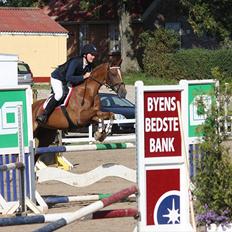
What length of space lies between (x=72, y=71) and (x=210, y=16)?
27674 mm

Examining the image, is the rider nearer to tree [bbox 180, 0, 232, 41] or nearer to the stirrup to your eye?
the stirrup

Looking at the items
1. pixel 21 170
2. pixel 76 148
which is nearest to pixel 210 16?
pixel 76 148

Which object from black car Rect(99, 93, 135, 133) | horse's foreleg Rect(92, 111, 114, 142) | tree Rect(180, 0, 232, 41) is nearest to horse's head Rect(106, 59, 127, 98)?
horse's foreleg Rect(92, 111, 114, 142)

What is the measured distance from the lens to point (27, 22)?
44.4 m

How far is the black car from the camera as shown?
70.3 feet

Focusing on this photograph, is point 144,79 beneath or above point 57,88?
beneath

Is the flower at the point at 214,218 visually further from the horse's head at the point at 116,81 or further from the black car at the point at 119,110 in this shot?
the black car at the point at 119,110

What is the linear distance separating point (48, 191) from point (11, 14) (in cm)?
3415

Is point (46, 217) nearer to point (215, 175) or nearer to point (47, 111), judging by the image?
point (215, 175)

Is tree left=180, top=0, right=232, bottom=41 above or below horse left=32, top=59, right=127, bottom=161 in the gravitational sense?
above

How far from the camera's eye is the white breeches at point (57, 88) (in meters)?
13.5

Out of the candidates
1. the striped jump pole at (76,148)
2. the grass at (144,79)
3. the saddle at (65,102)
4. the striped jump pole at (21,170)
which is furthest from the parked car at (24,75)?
the striped jump pole at (21,170)

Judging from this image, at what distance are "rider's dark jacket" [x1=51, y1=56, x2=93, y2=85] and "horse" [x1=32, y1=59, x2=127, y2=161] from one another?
26 cm

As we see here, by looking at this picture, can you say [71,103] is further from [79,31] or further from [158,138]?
[79,31]
